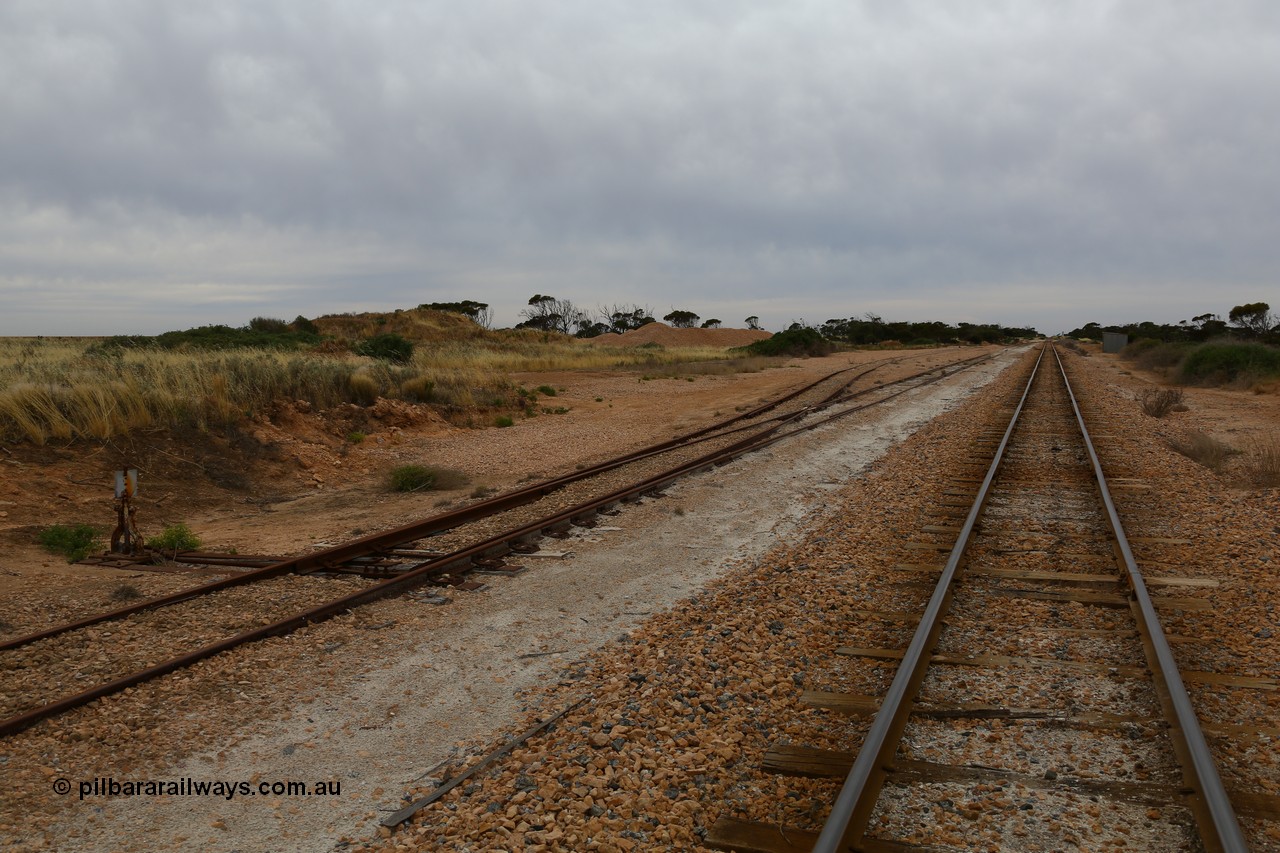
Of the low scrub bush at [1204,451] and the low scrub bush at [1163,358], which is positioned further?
the low scrub bush at [1163,358]

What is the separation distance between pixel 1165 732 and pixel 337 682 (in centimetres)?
476

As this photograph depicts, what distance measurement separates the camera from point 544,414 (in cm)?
2286

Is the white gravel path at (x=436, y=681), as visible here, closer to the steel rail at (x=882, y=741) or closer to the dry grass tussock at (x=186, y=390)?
the steel rail at (x=882, y=741)

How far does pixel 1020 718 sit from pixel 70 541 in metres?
9.33

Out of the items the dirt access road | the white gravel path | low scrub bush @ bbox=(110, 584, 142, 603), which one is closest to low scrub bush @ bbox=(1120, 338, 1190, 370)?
the dirt access road

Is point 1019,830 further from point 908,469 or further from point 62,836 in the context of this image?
point 908,469

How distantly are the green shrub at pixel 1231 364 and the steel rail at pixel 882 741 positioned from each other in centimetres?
2906

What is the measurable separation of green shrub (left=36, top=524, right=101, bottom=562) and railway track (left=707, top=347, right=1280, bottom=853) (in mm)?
7953

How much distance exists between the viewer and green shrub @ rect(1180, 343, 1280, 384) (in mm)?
28828

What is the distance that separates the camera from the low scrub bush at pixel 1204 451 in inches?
487

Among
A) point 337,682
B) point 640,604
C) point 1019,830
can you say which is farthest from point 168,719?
point 1019,830

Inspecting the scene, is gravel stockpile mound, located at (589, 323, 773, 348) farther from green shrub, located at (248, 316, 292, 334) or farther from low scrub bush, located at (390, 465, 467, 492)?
low scrub bush, located at (390, 465, 467, 492)

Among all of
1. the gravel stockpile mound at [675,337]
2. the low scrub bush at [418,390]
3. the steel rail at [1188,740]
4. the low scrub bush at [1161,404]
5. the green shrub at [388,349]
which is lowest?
the steel rail at [1188,740]

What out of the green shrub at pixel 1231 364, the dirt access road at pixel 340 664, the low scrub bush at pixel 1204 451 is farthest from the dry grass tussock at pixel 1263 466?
the green shrub at pixel 1231 364
